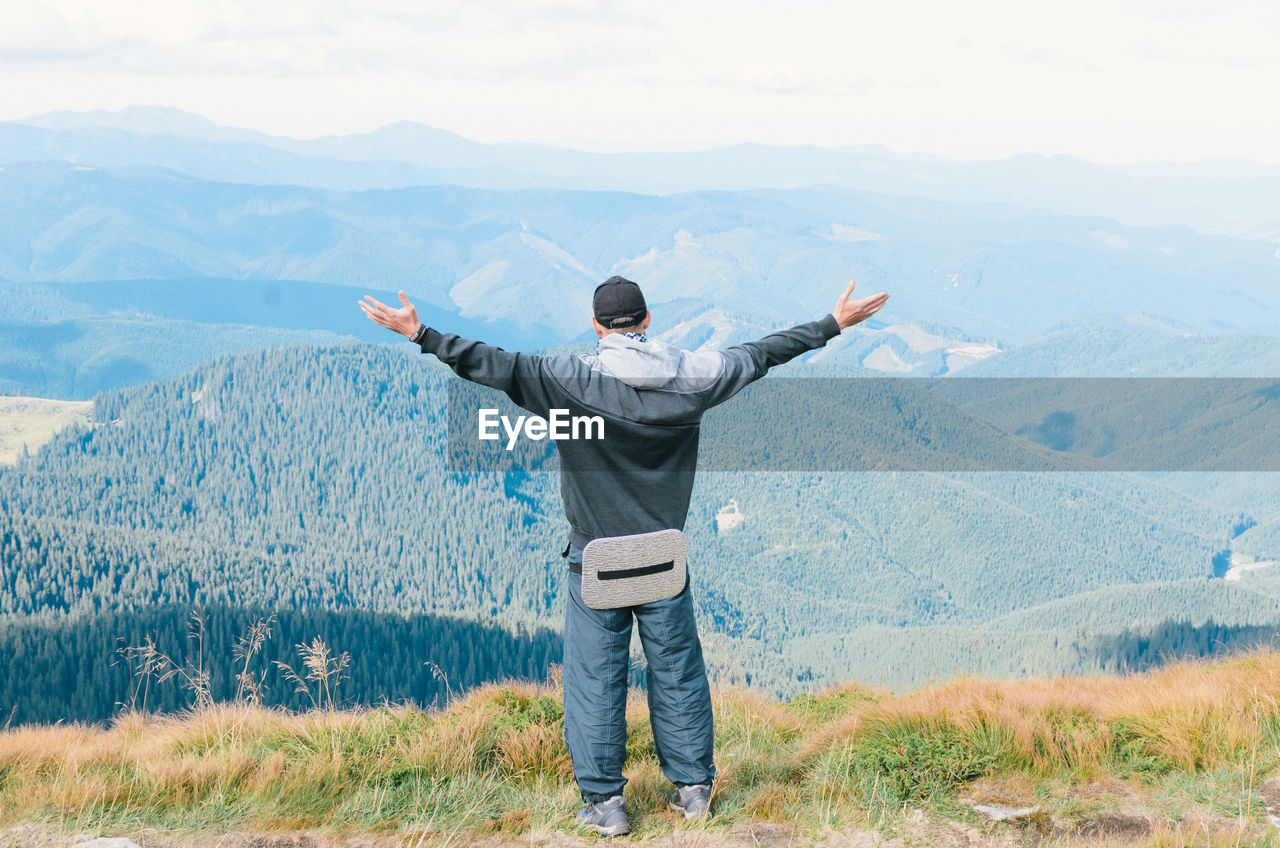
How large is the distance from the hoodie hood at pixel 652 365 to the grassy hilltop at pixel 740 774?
237 cm

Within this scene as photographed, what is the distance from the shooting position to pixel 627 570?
189 inches

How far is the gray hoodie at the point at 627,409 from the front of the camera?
15.4 feet

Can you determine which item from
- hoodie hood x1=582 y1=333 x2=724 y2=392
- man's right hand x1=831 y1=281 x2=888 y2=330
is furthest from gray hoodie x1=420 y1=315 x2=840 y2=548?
man's right hand x1=831 y1=281 x2=888 y2=330

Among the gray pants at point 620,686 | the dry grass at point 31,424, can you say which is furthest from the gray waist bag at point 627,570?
the dry grass at point 31,424

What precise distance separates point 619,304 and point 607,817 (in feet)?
8.93

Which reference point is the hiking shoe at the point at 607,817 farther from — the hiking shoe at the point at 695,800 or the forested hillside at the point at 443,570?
the forested hillside at the point at 443,570

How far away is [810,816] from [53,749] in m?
4.82

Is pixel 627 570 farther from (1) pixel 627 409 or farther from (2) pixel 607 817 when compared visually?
(2) pixel 607 817

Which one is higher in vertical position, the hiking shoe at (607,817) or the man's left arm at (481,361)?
the man's left arm at (481,361)

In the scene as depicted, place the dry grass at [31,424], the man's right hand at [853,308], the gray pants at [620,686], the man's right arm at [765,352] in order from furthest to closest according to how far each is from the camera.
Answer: the dry grass at [31,424]
the man's right hand at [853,308]
the gray pants at [620,686]
the man's right arm at [765,352]

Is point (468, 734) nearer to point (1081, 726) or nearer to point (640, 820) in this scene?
point (640, 820)

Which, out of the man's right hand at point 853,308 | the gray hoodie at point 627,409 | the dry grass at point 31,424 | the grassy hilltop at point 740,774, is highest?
the man's right hand at point 853,308

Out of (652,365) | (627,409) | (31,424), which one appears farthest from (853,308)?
(31,424)

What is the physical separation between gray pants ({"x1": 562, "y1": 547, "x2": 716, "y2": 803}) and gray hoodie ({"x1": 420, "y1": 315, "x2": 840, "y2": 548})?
392 mm
